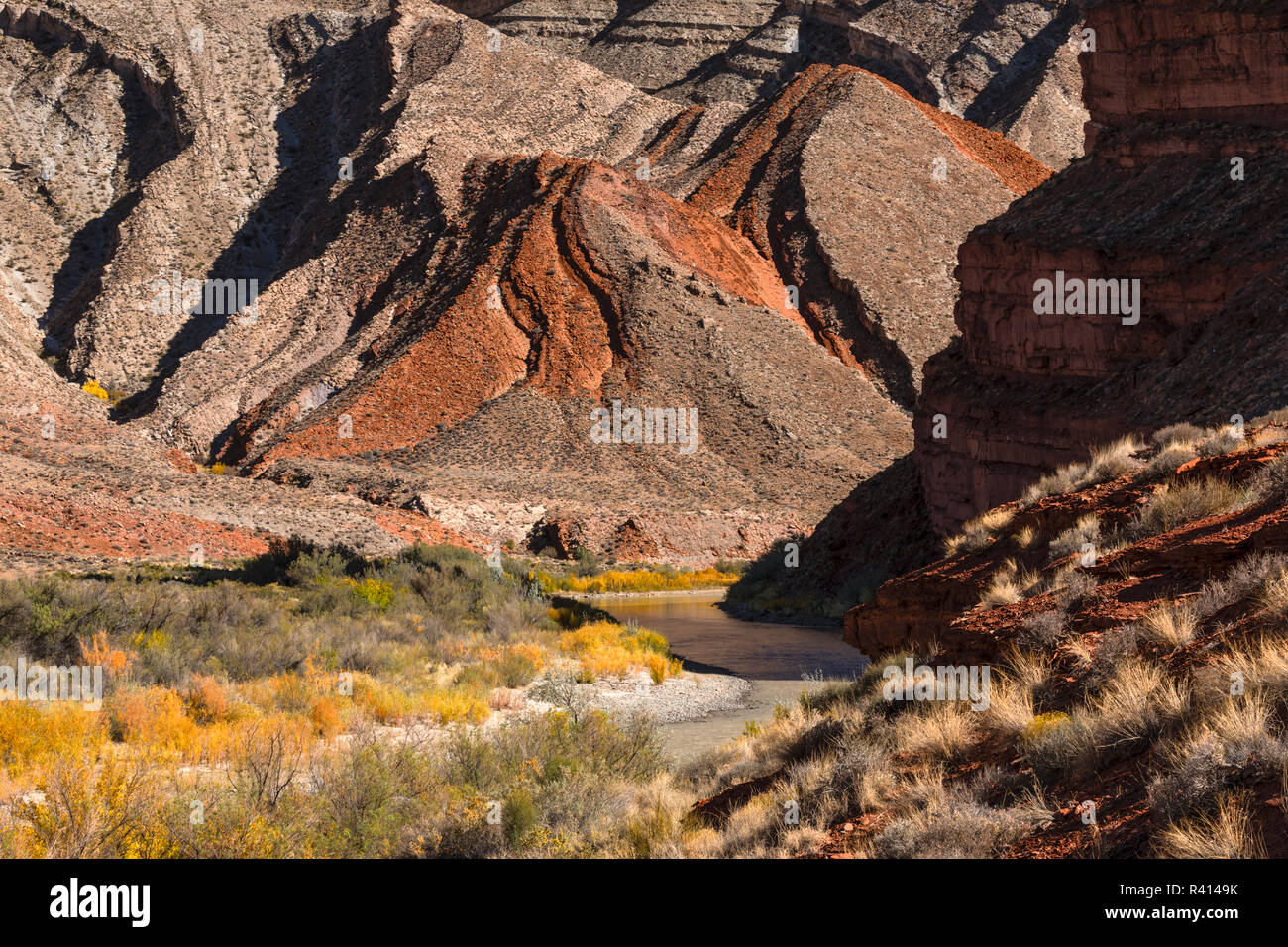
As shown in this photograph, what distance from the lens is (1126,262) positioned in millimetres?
25156

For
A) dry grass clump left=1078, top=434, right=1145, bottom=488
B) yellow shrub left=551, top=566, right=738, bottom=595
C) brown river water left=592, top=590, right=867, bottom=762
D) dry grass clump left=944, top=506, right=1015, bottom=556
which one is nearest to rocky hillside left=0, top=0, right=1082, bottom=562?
yellow shrub left=551, top=566, right=738, bottom=595

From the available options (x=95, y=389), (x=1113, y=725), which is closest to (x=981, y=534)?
(x=1113, y=725)

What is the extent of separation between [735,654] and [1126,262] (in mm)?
11181

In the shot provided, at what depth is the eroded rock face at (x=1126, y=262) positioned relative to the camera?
23.5 metres

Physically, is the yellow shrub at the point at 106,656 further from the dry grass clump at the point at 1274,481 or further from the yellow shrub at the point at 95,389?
the yellow shrub at the point at 95,389

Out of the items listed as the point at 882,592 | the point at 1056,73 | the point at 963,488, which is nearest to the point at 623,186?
the point at 963,488

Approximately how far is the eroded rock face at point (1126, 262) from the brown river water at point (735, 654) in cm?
476

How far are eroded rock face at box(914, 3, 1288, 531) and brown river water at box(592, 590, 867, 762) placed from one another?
15.6 ft

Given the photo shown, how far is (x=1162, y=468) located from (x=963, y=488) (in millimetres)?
17064

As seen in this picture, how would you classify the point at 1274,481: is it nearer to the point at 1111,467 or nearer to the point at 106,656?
the point at 1111,467

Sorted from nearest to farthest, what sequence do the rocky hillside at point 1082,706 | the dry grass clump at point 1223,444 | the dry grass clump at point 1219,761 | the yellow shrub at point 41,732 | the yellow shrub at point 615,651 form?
the dry grass clump at point 1219,761 → the rocky hillside at point 1082,706 → the yellow shrub at point 41,732 → the dry grass clump at point 1223,444 → the yellow shrub at point 615,651

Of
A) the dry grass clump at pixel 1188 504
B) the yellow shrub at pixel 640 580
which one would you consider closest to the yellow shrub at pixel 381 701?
the dry grass clump at pixel 1188 504

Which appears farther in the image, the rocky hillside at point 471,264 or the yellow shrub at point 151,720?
the rocky hillside at point 471,264

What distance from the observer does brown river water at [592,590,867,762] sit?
58.8ft
